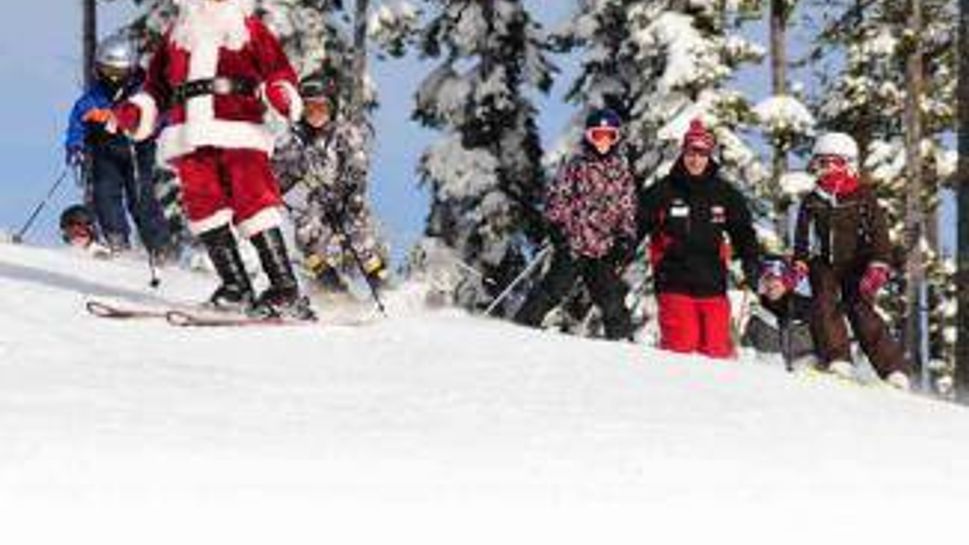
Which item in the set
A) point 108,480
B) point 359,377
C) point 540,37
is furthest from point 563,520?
point 540,37

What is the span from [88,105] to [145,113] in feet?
15.8

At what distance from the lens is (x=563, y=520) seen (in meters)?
4.95

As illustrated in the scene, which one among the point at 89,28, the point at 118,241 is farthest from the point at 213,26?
the point at 89,28

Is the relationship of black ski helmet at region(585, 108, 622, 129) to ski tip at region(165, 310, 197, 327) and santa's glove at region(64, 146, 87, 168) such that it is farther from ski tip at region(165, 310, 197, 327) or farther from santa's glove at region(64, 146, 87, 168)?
santa's glove at region(64, 146, 87, 168)

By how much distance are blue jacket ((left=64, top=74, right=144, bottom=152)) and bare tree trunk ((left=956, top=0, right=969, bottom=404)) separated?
758 centimetres

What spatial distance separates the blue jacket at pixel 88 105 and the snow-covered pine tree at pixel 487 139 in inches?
615

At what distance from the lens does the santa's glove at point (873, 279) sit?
11.5m

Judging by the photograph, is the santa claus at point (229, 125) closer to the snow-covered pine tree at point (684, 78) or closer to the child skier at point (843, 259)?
the child skier at point (843, 259)

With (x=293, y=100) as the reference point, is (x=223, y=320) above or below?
below

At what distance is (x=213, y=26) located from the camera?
9.62 meters

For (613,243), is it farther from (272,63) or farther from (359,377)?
(359,377)

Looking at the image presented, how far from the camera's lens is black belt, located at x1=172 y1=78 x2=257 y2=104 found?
9.59 m

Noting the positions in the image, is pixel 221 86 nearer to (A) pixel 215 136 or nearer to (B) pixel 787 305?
(A) pixel 215 136

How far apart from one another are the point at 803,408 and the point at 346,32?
2835cm
